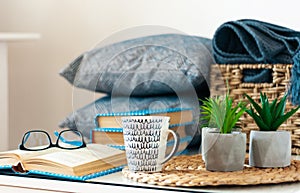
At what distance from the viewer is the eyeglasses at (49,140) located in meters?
1.08

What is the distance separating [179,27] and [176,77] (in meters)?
0.54

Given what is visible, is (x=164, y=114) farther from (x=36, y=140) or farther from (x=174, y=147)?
(x=36, y=140)

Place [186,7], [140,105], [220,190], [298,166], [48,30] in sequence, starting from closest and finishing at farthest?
[220,190]
[298,166]
[140,105]
[186,7]
[48,30]

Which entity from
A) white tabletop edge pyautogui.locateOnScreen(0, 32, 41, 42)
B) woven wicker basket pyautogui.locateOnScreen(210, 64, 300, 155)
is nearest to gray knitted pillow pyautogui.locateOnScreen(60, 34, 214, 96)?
woven wicker basket pyautogui.locateOnScreen(210, 64, 300, 155)

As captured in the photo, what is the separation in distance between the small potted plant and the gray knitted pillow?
69 mm

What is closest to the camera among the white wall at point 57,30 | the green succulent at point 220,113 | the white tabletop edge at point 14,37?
the green succulent at point 220,113

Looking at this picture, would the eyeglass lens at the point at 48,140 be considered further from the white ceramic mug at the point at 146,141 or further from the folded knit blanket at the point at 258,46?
the folded knit blanket at the point at 258,46

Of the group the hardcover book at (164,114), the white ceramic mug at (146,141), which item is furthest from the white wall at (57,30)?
the white ceramic mug at (146,141)

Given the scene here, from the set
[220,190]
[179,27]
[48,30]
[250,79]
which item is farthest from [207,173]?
[48,30]

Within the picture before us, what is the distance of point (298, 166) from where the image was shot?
0.99 metres

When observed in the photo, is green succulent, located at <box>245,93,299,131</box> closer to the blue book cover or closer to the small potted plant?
the small potted plant

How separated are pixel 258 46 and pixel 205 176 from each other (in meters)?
0.39

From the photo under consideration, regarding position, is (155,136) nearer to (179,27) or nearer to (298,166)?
(298,166)

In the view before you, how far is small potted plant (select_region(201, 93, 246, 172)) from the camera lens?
0.93 m
